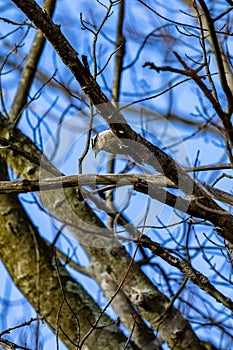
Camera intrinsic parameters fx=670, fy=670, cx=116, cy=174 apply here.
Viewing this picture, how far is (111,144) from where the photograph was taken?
191cm

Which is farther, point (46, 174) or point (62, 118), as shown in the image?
point (62, 118)

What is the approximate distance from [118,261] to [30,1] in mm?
1805

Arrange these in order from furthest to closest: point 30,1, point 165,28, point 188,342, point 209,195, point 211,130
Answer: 1. point 211,130
2. point 165,28
3. point 188,342
4. point 209,195
5. point 30,1

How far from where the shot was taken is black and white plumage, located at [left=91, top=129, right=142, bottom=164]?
1868 millimetres

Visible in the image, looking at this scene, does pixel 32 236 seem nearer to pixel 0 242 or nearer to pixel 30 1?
pixel 0 242

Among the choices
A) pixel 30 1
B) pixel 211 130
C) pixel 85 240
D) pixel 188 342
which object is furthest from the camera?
pixel 211 130

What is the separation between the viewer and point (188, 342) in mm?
3051

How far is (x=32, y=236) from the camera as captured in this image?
137 inches

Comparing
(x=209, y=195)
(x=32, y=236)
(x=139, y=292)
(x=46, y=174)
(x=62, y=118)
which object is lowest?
(x=209, y=195)

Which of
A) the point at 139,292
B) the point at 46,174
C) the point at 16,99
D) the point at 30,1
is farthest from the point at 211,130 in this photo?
the point at 30,1

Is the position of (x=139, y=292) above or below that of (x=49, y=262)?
below

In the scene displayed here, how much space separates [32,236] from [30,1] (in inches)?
78.3

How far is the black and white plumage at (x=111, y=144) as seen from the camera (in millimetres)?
1868

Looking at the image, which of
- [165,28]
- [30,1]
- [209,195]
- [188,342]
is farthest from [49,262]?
[30,1]
